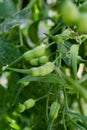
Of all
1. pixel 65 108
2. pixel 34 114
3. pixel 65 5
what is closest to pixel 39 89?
pixel 34 114

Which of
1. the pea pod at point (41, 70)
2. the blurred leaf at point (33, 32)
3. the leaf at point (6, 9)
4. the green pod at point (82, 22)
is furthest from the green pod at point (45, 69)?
the blurred leaf at point (33, 32)

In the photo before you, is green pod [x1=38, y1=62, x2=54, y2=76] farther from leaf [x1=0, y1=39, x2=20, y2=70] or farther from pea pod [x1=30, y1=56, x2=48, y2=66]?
leaf [x1=0, y1=39, x2=20, y2=70]

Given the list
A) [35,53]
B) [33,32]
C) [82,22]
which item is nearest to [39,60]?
[35,53]

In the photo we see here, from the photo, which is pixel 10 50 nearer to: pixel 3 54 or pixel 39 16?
pixel 3 54

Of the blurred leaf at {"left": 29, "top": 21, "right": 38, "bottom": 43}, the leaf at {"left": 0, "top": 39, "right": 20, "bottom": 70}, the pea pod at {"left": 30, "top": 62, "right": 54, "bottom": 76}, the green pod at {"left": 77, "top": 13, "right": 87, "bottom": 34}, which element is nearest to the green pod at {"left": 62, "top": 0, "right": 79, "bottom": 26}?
the green pod at {"left": 77, "top": 13, "right": 87, "bottom": 34}

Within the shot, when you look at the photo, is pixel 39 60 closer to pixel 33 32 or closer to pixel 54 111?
pixel 54 111
